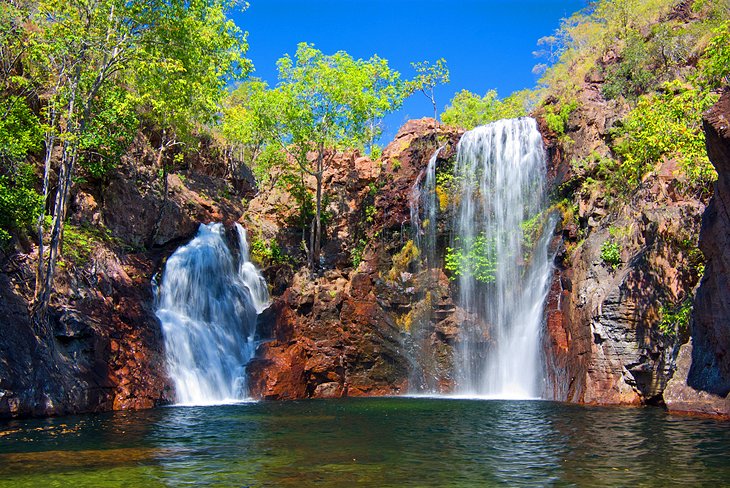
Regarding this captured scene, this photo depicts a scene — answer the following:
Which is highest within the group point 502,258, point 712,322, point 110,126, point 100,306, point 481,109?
point 481,109

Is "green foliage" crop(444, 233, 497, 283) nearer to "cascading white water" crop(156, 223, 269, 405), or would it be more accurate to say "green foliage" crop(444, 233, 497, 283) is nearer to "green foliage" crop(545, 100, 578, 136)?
"green foliage" crop(545, 100, 578, 136)

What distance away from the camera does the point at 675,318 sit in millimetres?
18156

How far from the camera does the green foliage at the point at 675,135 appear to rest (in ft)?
63.6

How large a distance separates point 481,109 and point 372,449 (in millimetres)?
40521

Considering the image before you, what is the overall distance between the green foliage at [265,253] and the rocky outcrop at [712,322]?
19.7 metres

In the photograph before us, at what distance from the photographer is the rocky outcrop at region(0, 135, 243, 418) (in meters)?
17.5

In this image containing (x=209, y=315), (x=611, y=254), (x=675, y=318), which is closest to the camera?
(x=675, y=318)

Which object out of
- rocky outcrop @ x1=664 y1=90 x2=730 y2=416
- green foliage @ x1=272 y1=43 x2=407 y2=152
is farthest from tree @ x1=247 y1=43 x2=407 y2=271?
rocky outcrop @ x1=664 y1=90 x2=730 y2=416

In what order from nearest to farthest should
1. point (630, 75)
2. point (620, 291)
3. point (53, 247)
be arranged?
point (53, 247)
point (620, 291)
point (630, 75)

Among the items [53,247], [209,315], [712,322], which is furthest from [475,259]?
[53,247]

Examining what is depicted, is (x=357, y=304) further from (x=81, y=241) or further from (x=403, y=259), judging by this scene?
(x=81, y=241)

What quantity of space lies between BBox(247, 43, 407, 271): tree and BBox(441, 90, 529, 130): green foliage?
14.7 meters

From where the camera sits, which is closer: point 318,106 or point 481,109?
point 318,106

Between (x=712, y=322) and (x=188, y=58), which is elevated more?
(x=188, y=58)
